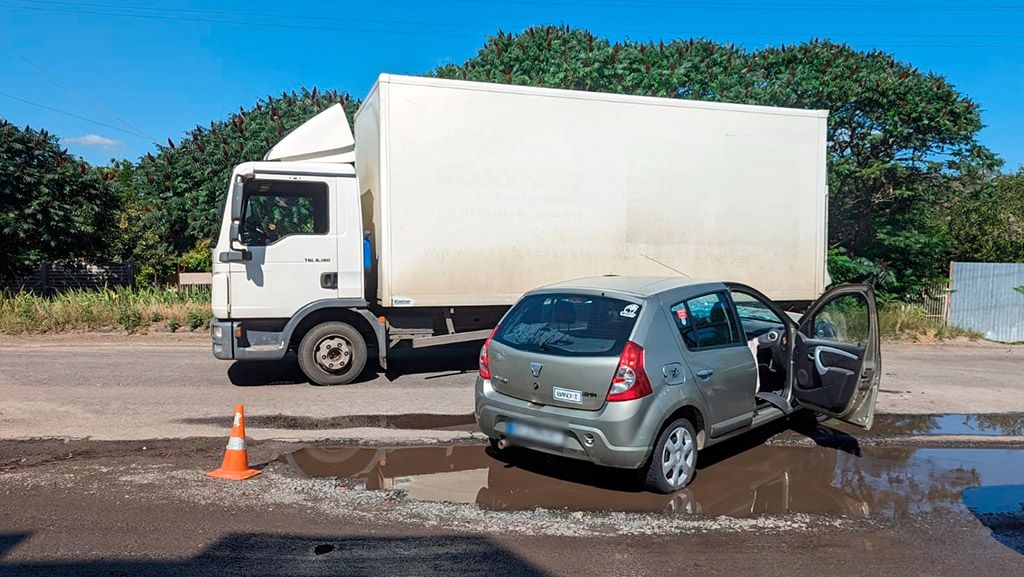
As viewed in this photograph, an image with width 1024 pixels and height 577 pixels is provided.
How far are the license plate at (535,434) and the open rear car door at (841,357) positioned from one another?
2613 millimetres

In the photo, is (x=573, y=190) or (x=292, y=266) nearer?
(x=292, y=266)

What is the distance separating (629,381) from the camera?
17.0ft

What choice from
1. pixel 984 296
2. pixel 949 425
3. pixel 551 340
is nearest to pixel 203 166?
pixel 551 340

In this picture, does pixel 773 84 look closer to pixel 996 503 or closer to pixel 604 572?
pixel 996 503

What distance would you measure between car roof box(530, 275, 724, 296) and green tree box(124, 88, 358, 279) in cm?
1181

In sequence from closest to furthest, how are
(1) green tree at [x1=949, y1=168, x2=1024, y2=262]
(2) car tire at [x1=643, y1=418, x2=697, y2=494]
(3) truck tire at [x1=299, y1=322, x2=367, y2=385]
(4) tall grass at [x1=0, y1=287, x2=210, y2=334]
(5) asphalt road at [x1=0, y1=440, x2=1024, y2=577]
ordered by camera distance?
(5) asphalt road at [x1=0, y1=440, x2=1024, y2=577], (2) car tire at [x1=643, y1=418, x2=697, y2=494], (3) truck tire at [x1=299, y1=322, x2=367, y2=385], (4) tall grass at [x1=0, y1=287, x2=210, y2=334], (1) green tree at [x1=949, y1=168, x2=1024, y2=262]

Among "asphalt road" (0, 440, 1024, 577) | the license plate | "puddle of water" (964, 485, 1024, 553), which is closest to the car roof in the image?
the license plate

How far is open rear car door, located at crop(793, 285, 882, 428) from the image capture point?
20.3 feet

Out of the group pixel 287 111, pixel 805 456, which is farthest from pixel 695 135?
pixel 287 111

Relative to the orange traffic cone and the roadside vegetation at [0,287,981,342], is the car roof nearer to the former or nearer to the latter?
the orange traffic cone

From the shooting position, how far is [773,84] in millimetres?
16875

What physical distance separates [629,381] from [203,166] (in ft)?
46.2

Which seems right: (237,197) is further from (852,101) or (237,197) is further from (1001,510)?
(852,101)

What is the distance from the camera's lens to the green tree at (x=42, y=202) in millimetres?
16625
